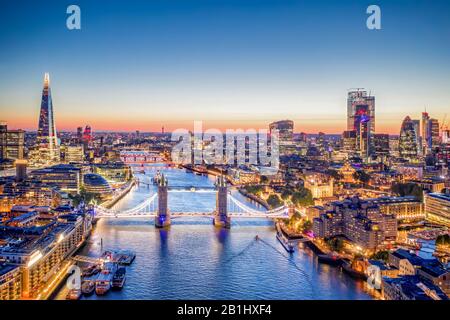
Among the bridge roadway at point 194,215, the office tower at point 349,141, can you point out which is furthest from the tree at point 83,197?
the office tower at point 349,141

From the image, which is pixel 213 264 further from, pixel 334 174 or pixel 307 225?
pixel 334 174

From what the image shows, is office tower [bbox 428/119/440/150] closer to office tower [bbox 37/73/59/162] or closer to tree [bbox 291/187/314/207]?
tree [bbox 291/187/314/207]

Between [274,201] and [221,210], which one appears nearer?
[221,210]

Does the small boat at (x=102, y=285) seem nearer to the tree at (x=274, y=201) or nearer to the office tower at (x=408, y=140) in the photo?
the tree at (x=274, y=201)

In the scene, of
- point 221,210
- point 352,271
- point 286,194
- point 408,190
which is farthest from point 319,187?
point 352,271
